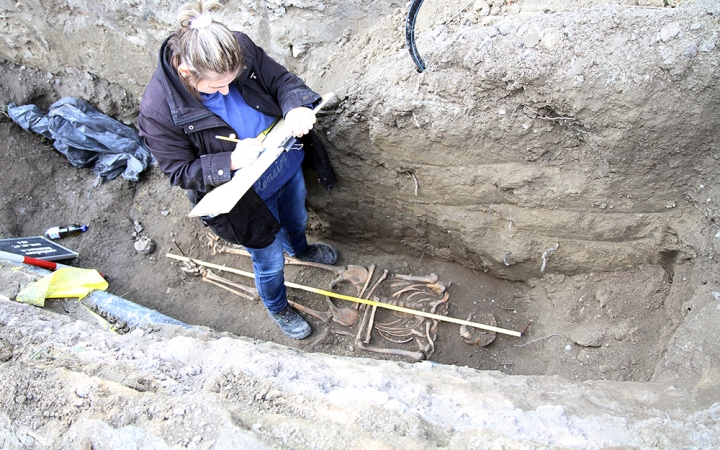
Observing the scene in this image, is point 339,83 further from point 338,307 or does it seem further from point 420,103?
point 338,307

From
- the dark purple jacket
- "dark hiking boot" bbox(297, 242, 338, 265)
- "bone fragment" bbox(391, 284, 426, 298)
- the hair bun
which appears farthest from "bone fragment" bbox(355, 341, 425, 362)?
the hair bun

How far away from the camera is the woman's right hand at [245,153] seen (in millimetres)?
2438

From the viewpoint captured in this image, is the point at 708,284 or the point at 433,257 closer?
the point at 708,284

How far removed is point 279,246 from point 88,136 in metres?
2.66

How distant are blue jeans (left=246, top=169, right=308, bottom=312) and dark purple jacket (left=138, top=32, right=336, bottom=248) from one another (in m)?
0.26

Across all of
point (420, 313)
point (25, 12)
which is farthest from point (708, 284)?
point (25, 12)

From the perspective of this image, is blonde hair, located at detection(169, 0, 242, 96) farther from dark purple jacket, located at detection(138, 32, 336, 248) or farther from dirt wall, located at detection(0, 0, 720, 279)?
dirt wall, located at detection(0, 0, 720, 279)

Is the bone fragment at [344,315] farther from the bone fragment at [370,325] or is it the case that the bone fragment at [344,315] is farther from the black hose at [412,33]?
the black hose at [412,33]

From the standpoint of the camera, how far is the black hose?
254 cm

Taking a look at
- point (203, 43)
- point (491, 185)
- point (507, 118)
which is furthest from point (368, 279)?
point (203, 43)

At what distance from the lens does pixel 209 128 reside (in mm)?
2457

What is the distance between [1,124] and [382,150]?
378cm

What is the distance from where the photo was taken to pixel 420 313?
3805mm

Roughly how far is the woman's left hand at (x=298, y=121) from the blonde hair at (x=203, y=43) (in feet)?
1.53
